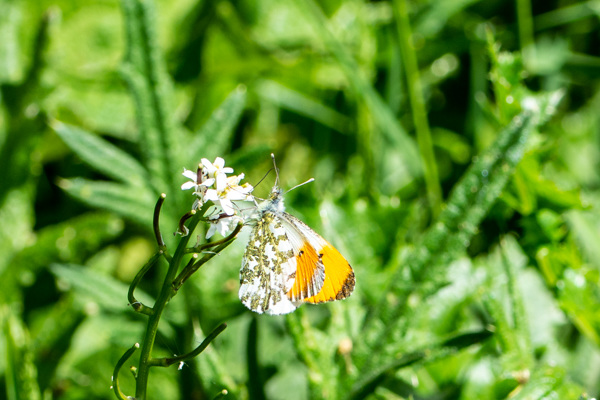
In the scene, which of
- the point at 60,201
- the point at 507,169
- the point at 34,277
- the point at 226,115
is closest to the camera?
the point at 507,169

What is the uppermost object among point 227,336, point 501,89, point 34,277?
point 34,277

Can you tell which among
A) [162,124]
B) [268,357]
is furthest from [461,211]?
[162,124]

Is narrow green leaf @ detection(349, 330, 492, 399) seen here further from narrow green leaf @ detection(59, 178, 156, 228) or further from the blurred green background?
narrow green leaf @ detection(59, 178, 156, 228)

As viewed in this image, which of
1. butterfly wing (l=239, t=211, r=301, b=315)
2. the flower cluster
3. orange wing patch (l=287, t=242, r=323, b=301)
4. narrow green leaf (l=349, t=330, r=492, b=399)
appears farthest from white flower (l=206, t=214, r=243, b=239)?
narrow green leaf (l=349, t=330, r=492, b=399)

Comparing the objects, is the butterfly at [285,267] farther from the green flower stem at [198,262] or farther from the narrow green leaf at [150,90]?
the narrow green leaf at [150,90]

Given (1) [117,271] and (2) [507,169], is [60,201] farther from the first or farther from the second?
(2) [507,169]

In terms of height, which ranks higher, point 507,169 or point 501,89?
point 501,89

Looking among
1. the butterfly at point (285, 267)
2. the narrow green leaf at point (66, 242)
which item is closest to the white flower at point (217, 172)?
the butterfly at point (285, 267)

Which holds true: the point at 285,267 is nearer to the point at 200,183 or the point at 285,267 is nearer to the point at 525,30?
the point at 200,183
